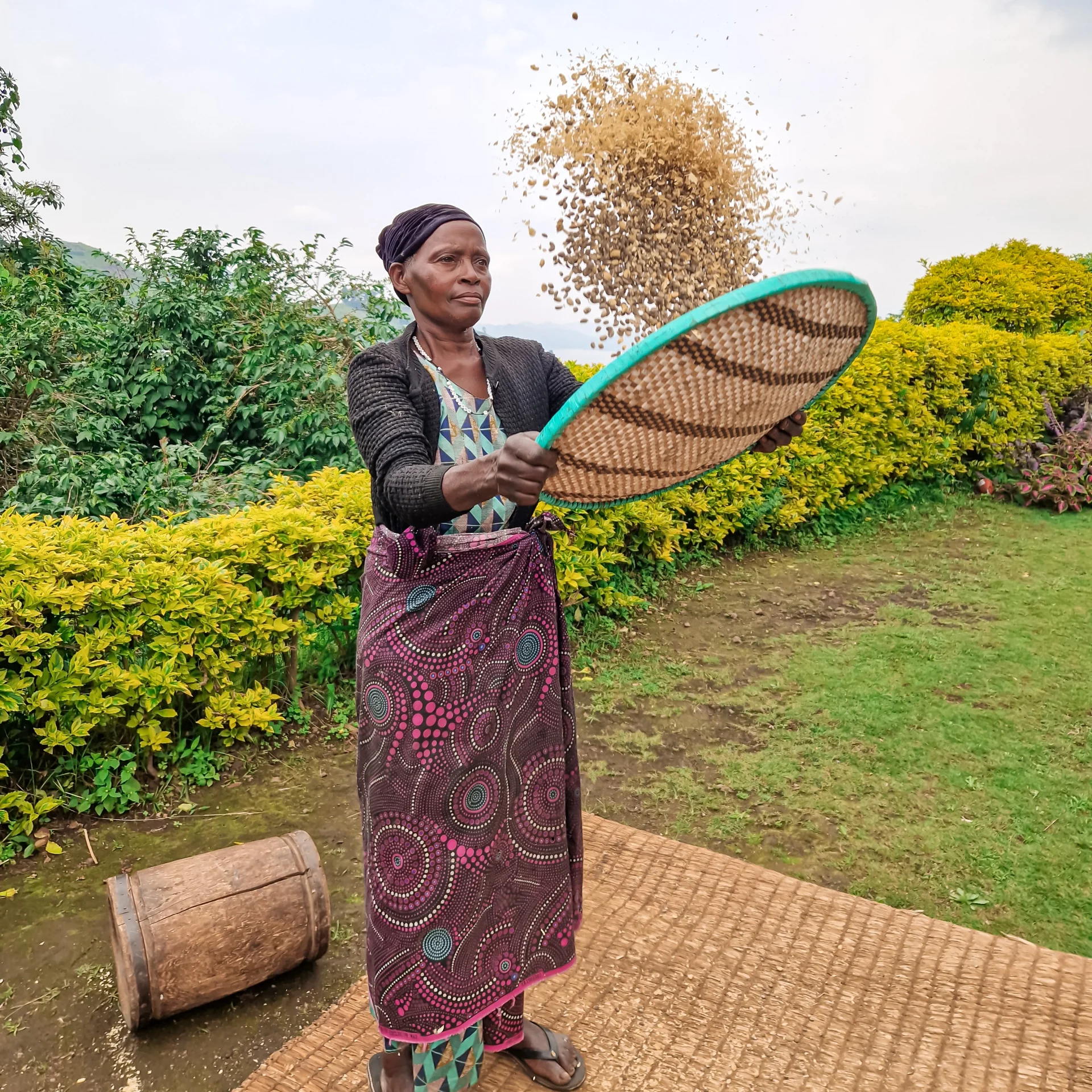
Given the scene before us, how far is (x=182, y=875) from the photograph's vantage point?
8.80 feet

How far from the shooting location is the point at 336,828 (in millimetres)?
3723

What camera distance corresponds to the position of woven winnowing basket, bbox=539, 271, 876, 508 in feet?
4.88

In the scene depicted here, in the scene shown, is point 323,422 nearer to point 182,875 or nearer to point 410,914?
point 182,875

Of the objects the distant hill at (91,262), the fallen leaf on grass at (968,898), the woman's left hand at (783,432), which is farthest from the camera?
the distant hill at (91,262)

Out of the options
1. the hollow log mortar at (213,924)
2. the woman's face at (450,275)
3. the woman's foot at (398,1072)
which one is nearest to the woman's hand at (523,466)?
the woman's face at (450,275)

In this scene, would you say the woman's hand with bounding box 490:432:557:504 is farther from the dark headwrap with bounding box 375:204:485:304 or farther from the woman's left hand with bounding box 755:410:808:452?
→ the woman's left hand with bounding box 755:410:808:452

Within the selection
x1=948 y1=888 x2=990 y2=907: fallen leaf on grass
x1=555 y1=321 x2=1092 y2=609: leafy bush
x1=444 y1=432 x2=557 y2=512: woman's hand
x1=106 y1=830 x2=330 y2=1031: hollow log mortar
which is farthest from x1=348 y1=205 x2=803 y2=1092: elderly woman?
x1=555 y1=321 x2=1092 y2=609: leafy bush

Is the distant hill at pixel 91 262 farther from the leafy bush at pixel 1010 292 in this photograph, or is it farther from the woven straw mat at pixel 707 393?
A: the leafy bush at pixel 1010 292

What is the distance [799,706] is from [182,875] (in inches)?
131

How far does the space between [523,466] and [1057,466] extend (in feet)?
30.4

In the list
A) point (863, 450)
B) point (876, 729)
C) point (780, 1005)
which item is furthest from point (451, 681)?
point (863, 450)

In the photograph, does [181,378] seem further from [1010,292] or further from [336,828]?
[1010,292]

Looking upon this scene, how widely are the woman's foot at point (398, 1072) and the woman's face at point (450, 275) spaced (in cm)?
176

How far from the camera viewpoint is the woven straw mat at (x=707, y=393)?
5.01ft
